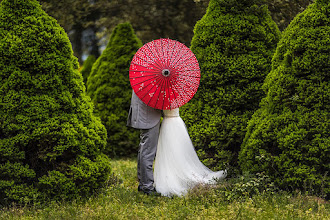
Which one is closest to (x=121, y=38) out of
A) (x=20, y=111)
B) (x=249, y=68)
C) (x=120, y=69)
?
(x=120, y=69)

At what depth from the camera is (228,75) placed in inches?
243

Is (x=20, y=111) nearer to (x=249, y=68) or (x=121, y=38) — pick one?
(x=249, y=68)

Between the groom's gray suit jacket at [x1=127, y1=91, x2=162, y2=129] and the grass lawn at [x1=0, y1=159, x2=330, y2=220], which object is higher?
the groom's gray suit jacket at [x1=127, y1=91, x2=162, y2=129]

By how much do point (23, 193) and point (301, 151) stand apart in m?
3.34

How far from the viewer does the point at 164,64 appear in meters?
5.57

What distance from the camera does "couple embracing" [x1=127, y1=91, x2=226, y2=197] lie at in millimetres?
5727

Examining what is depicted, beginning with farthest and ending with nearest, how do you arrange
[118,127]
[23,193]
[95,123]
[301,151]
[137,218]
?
[118,127] → [95,123] → [301,151] → [23,193] → [137,218]

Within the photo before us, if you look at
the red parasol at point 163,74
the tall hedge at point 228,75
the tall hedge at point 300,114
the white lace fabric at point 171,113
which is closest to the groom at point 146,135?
the white lace fabric at point 171,113

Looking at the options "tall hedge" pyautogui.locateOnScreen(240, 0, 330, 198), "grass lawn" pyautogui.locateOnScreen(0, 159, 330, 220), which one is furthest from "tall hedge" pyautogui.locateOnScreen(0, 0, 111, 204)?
"tall hedge" pyautogui.locateOnScreen(240, 0, 330, 198)

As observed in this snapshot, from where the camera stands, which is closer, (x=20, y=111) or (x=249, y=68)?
(x=20, y=111)

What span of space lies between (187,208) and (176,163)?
115 centimetres

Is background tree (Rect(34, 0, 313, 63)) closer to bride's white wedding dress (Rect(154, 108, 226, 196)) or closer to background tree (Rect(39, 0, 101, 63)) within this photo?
background tree (Rect(39, 0, 101, 63))

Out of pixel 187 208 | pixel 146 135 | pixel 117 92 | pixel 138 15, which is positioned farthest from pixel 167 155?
pixel 138 15

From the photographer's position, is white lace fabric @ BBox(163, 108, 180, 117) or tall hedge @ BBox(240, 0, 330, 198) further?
white lace fabric @ BBox(163, 108, 180, 117)
